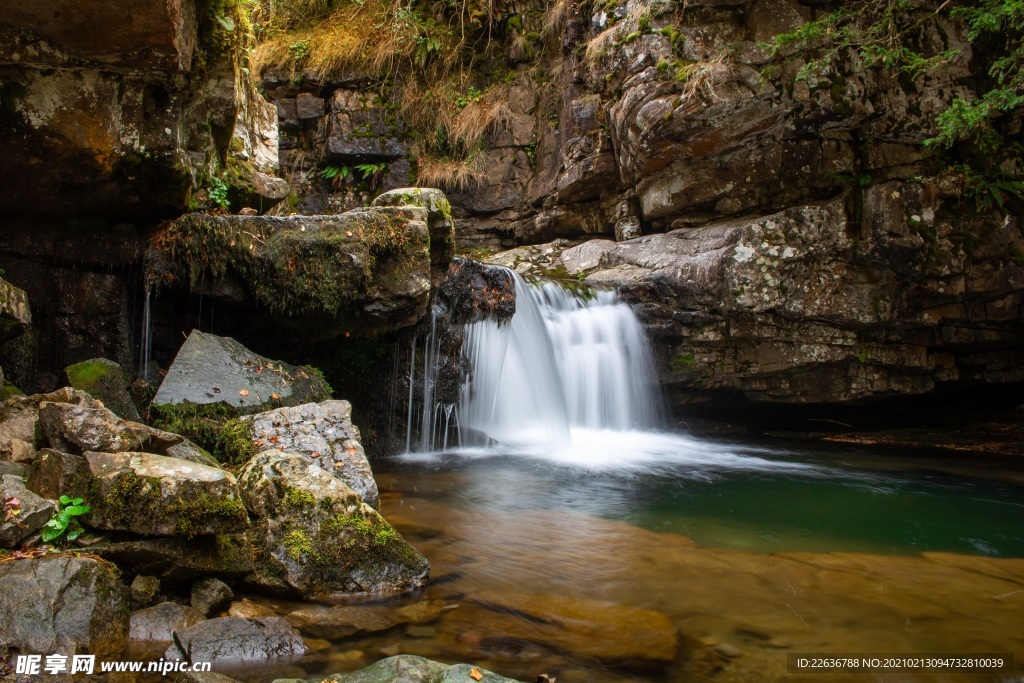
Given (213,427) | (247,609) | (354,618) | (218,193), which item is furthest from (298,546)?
(218,193)

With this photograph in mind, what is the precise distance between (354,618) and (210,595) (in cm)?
65

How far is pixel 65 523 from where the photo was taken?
2.74 metres

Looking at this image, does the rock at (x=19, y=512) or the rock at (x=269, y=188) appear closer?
the rock at (x=19, y=512)

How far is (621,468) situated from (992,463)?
218 inches

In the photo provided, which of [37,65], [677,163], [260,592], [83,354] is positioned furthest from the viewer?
[677,163]

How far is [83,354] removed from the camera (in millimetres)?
5684

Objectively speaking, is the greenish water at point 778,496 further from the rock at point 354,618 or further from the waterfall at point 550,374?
the rock at point 354,618

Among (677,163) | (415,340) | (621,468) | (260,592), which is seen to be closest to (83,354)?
(415,340)

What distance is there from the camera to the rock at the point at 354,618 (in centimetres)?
274

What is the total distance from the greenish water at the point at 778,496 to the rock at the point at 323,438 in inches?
47.2

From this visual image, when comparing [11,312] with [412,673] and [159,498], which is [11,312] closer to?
[159,498]

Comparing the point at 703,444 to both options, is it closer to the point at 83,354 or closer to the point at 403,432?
the point at 403,432

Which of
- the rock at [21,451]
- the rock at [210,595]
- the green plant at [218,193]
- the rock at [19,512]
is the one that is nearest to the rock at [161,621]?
the rock at [210,595]

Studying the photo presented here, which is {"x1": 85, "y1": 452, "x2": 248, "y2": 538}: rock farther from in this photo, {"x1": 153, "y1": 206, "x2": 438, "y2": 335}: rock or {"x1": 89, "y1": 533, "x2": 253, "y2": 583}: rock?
{"x1": 153, "y1": 206, "x2": 438, "y2": 335}: rock
